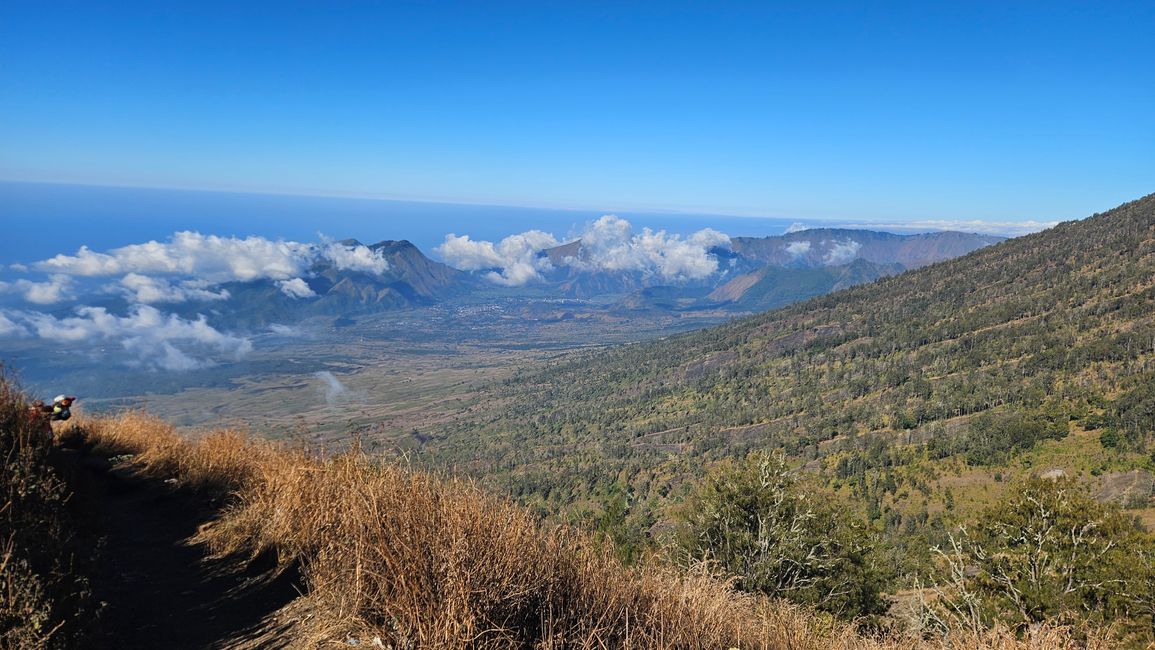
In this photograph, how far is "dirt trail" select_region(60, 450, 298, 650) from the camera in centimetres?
346

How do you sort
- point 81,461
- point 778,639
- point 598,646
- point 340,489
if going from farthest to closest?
point 81,461 → point 340,489 → point 778,639 → point 598,646

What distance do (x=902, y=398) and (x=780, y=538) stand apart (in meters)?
110

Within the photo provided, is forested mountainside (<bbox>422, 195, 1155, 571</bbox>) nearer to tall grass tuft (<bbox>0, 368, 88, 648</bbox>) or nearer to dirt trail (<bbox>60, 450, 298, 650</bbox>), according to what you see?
dirt trail (<bbox>60, 450, 298, 650</bbox>)

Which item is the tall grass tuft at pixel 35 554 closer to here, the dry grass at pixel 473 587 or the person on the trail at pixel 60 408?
the dry grass at pixel 473 587

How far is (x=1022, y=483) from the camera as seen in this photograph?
17.5 metres

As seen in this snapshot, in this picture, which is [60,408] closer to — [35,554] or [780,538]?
[35,554]

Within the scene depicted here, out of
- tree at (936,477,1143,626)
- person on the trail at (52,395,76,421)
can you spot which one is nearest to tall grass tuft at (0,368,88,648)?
person on the trail at (52,395,76,421)

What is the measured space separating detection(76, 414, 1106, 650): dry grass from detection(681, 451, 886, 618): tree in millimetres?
7070

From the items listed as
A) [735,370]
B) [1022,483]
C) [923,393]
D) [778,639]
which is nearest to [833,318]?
[735,370]

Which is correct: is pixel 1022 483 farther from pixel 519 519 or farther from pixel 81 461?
pixel 81 461

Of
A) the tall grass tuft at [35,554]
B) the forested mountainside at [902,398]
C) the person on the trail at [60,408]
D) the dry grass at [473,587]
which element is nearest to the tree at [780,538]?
the dry grass at [473,587]

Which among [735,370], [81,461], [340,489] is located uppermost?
[340,489]

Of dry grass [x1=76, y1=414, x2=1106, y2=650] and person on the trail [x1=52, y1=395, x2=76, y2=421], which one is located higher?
dry grass [x1=76, y1=414, x2=1106, y2=650]

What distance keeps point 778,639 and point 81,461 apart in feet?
28.1
